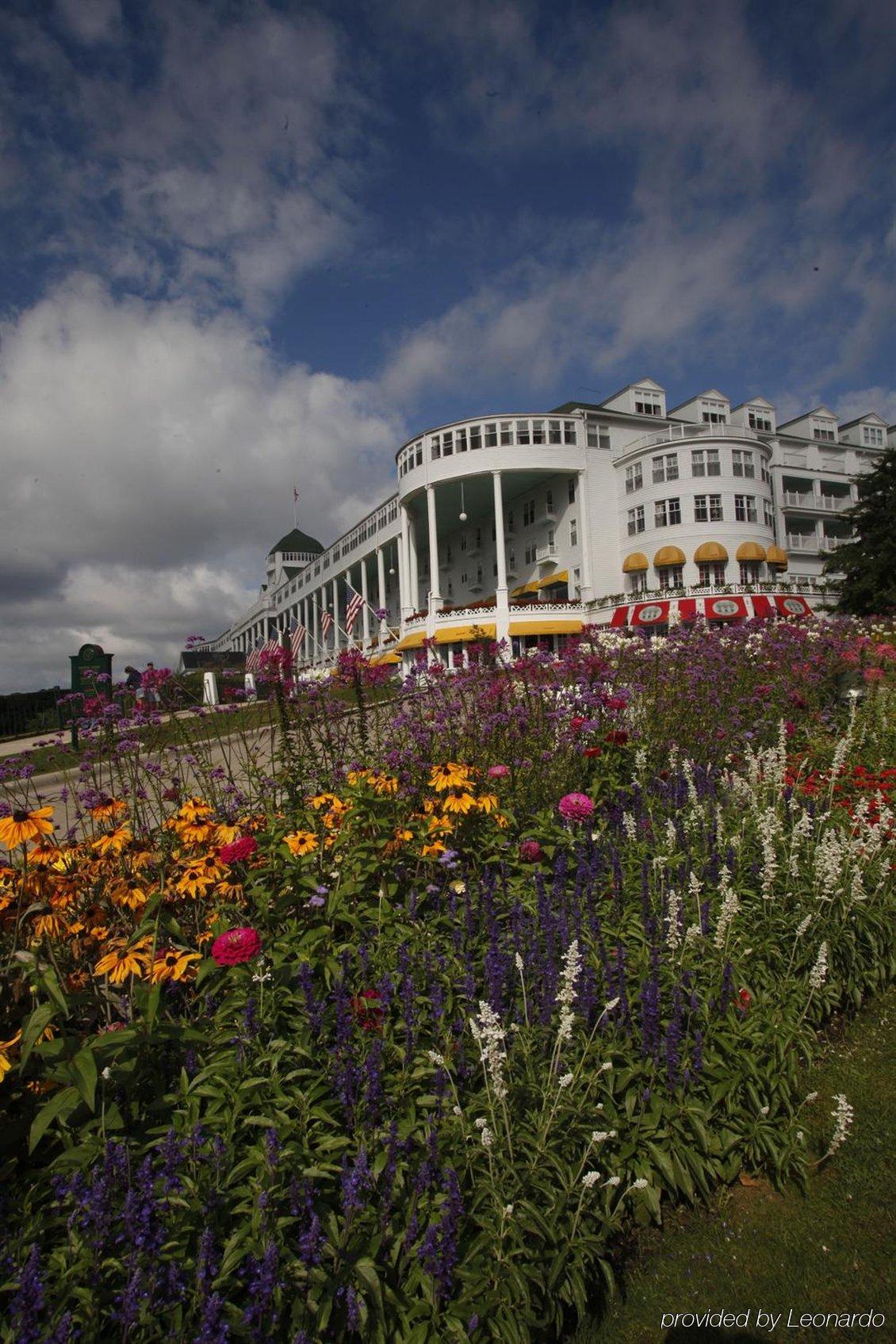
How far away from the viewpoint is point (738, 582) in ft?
115

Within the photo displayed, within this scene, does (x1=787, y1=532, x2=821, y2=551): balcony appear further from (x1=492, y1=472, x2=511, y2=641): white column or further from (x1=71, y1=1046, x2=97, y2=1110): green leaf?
(x1=71, y1=1046, x2=97, y2=1110): green leaf

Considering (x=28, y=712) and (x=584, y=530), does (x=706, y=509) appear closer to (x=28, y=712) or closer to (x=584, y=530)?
(x=584, y=530)

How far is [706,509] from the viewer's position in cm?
Result: 3697

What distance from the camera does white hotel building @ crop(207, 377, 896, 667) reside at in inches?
1417

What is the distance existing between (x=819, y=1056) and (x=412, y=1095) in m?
1.98

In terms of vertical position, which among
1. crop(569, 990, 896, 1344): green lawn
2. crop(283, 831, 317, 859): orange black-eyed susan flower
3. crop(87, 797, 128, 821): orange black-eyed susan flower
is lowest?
crop(569, 990, 896, 1344): green lawn

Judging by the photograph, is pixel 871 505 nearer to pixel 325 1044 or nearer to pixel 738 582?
pixel 738 582

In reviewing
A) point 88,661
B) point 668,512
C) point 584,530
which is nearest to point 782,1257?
point 88,661

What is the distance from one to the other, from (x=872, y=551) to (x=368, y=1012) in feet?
113

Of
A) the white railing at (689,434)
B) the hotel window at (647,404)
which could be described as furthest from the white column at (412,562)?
the hotel window at (647,404)

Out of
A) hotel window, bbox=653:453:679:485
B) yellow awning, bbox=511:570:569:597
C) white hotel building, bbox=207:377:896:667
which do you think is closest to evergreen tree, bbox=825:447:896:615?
white hotel building, bbox=207:377:896:667

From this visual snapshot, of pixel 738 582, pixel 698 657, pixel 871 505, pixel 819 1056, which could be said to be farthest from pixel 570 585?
pixel 819 1056

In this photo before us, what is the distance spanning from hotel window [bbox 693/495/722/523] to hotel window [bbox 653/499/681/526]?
825 mm

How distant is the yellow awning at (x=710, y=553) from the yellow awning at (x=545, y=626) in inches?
280
